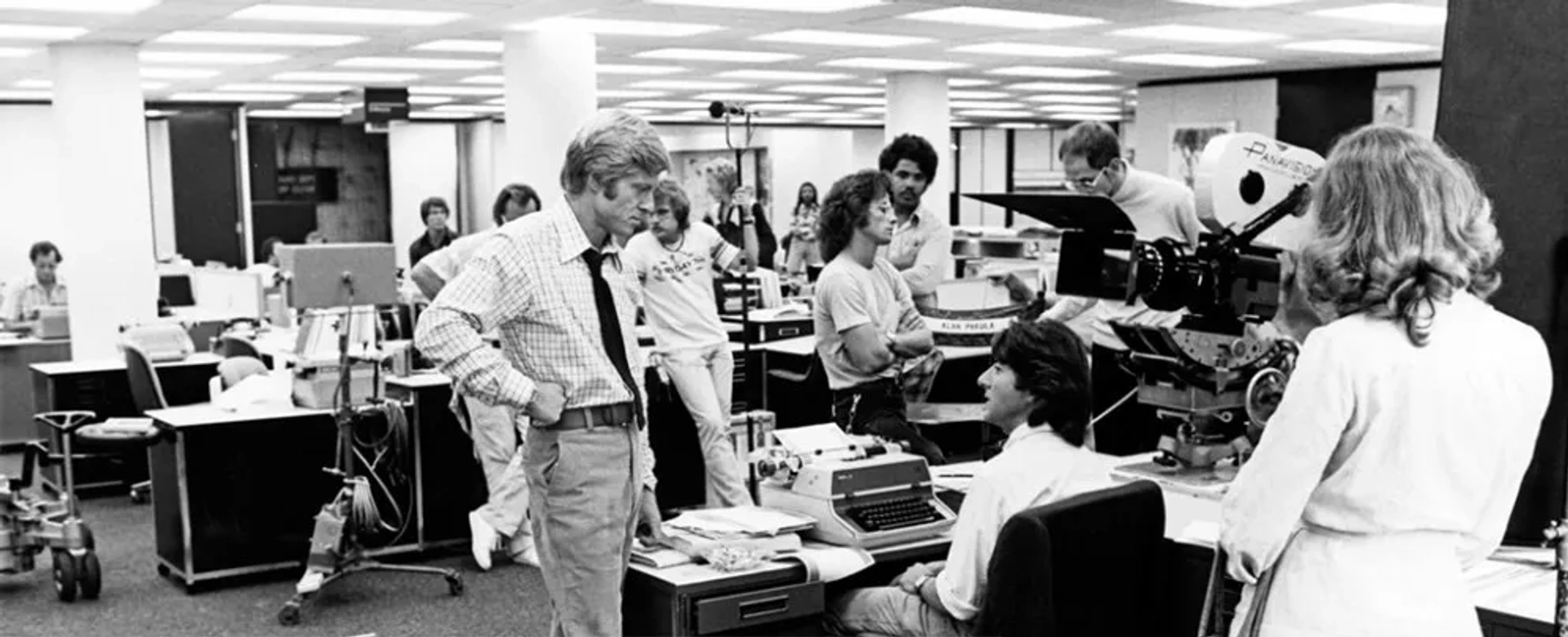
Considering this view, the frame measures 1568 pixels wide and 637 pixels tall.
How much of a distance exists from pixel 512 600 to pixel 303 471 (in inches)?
41.8

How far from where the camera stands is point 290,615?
489 cm

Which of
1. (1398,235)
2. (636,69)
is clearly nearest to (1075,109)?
(636,69)

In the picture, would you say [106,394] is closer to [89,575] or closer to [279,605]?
[89,575]

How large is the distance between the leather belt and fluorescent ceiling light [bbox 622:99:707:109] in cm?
1291

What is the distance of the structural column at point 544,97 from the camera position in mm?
8562

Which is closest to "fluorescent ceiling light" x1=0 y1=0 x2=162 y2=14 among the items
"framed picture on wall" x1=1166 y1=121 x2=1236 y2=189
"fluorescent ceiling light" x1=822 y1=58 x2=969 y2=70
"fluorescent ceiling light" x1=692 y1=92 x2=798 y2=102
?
"fluorescent ceiling light" x1=822 y1=58 x2=969 y2=70

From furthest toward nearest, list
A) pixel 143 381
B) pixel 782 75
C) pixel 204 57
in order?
pixel 782 75 → pixel 204 57 → pixel 143 381

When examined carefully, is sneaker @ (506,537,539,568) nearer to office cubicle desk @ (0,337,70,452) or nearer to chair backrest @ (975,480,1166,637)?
chair backrest @ (975,480,1166,637)

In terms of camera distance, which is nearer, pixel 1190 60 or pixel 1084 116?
Result: pixel 1190 60

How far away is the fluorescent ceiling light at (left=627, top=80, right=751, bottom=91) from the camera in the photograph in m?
13.3

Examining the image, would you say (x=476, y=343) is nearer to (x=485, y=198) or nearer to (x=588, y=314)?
(x=588, y=314)

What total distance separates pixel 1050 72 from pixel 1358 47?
2.62 metres

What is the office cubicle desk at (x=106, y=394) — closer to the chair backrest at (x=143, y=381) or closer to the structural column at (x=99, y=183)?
the chair backrest at (x=143, y=381)

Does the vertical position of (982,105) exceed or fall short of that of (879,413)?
it exceeds it
